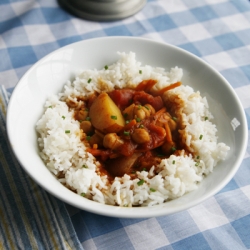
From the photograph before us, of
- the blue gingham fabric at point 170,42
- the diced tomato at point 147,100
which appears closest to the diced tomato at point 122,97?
the diced tomato at point 147,100

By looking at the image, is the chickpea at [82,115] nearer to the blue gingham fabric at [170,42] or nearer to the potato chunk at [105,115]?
the potato chunk at [105,115]

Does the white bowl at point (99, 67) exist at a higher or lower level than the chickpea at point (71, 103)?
higher

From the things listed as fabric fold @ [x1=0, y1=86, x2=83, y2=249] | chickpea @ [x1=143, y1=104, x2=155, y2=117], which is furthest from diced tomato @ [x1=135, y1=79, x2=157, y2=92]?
fabric fold @ [x1=0, y1=86, x2=83, y2=249]

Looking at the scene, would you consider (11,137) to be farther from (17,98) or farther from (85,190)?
(85,190)

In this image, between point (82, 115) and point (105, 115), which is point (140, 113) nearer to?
point (105, 115)

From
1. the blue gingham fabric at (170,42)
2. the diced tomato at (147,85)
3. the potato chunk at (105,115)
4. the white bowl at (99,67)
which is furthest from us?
the diced tomato at (147,85)

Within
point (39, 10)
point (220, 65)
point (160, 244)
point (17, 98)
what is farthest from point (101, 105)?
point (39, 10)
